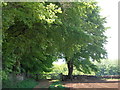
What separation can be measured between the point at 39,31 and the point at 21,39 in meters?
1.00

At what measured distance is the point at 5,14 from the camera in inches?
216

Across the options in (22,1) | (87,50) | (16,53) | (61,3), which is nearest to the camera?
(22,1)

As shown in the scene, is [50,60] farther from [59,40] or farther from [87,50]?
[59,40]

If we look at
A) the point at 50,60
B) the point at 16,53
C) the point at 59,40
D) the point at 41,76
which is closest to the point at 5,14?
the point at 59,40

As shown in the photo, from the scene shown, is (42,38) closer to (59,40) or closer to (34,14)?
(59,40)

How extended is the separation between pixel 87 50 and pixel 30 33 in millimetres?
11390

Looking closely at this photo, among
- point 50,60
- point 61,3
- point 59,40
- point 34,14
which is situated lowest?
point 50,60

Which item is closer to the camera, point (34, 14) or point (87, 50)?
point (34, 14)

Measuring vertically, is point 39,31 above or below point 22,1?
below

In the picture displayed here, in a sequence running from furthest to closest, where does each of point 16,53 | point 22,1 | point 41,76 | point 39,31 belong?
point 41,76 → point 16,53 → point 39,31 → point 22,1

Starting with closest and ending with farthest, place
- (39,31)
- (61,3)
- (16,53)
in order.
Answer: (61,3) < (39,31) < (16,53)

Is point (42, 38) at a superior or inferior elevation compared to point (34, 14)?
inferior

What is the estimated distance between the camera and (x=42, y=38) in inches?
317

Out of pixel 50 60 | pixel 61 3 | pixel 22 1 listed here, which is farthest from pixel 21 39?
pixel 50 60
